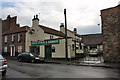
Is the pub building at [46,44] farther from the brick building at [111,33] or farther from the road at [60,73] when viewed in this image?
the road at [60,73]

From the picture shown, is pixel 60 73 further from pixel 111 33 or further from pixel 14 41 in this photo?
pixel 14 41

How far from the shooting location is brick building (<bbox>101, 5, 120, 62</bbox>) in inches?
518

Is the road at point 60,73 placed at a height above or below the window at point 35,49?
below

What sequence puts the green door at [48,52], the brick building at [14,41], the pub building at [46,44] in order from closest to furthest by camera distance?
the pub building at [46,44] → the green door at [48,52] → the brick building at [14,41]

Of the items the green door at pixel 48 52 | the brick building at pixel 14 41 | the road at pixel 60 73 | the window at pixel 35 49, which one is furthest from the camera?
the brick building at pixel 14 41

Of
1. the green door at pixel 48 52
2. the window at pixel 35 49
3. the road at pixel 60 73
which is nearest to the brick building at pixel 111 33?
the road at pixel 60 73

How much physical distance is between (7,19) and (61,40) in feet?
73.6

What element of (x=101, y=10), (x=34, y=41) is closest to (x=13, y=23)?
(x=34, y=41)

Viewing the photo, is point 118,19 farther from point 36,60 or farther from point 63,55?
point 36,60

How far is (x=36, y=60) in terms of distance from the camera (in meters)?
14.9

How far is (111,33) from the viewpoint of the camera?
44.9ft

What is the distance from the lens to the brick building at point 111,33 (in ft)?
43.2

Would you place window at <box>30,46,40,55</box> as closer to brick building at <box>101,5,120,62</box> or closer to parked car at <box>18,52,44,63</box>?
parked car at <box>18,52,44,63</box>

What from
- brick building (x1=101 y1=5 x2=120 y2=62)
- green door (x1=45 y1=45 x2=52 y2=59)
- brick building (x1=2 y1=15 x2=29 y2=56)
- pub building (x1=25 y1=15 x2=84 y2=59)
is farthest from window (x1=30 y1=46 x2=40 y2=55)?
brick building (x1=101 y1=5 x2=120 y2=62)
